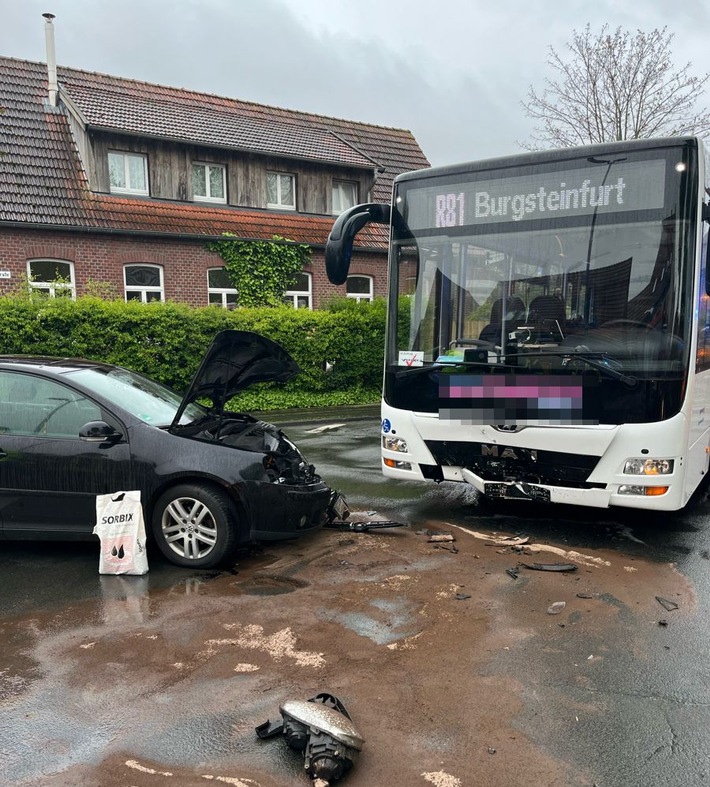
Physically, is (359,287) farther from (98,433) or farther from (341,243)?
(98,433)

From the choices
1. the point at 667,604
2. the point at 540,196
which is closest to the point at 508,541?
the point at 667,604

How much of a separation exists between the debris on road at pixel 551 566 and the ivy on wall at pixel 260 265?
14456 mm

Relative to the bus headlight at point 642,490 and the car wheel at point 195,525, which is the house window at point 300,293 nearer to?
the car wheel at point 195,525

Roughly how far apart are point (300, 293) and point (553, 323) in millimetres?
15790

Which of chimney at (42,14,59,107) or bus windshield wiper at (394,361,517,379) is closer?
bus windshield wiper at (394,361,517,379)

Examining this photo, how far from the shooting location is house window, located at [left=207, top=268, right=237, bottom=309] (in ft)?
63.7

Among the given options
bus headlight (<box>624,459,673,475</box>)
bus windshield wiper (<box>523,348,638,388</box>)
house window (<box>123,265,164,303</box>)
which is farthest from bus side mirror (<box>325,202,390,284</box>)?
house window (<box>123,265,164,303</box>)

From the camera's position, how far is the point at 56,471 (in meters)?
5.33

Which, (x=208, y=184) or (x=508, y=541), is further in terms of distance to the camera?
(x=208, y=184)

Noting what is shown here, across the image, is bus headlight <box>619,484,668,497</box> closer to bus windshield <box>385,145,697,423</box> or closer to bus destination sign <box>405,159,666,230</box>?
bus windshield <box>385,145,697,423</box>

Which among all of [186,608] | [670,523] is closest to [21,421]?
[186,608]

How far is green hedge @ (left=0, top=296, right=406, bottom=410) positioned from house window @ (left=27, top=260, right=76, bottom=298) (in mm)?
3717

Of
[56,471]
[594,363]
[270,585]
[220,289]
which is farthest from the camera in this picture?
[220,289]

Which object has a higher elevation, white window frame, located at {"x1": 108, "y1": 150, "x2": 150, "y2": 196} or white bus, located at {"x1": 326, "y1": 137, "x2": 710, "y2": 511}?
white window frame, located at {"x1": 108, "y1": 150, "x2": 150, "y2": 196}
